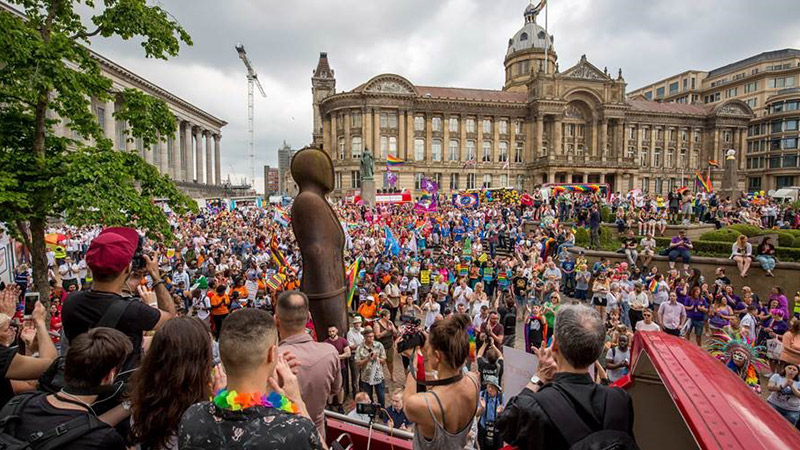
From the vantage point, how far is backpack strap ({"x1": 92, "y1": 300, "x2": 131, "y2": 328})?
2791mm

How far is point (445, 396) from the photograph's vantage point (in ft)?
8.21

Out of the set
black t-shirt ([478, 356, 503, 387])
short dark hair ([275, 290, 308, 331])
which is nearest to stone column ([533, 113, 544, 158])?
black t-shirt ([478, 356, 503, 387])

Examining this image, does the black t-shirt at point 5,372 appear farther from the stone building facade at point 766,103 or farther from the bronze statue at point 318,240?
the stone building facade at point 766,103

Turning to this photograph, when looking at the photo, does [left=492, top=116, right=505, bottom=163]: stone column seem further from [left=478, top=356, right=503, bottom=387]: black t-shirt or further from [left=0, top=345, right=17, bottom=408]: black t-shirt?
[left=0, top=345, right=17, bottom=408]: black t-shirt

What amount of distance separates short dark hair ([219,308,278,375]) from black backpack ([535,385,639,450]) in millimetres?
1335

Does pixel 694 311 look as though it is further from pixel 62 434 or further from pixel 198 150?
pixel 198 150

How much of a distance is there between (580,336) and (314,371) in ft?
5.89

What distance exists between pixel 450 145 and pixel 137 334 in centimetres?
6251

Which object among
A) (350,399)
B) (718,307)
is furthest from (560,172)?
(350,399)

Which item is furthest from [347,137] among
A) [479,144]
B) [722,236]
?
[722,236]

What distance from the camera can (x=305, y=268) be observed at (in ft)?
19.1

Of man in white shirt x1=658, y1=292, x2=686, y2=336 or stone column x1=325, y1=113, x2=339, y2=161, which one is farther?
stone column x1=325, y1=113, x2=339, y2=161

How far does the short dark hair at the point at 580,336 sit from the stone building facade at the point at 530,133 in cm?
5665

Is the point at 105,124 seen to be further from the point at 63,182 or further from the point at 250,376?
the point at 250,376
